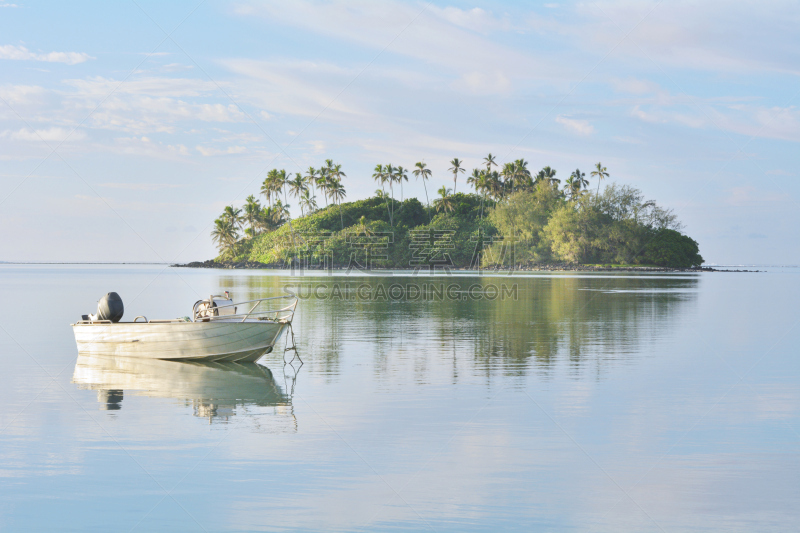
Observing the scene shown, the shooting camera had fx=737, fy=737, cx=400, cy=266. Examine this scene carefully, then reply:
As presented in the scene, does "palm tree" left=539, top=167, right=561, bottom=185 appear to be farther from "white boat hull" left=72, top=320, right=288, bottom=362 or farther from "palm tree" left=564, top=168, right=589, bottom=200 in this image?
"white boat hull" left=72, top=320, right=288, bottom=362

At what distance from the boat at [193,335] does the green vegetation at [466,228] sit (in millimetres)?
123531

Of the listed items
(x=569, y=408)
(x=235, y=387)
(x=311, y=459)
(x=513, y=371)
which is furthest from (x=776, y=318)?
(x=311, y=459)

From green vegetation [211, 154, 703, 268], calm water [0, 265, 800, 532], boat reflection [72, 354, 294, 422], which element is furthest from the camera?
green vegetation [211, 154, 703, 268]

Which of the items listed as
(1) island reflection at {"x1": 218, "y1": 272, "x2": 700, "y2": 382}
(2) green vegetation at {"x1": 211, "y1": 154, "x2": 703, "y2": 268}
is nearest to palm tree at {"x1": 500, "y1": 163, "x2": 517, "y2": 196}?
(2) green vegetation at {"x1": 211, "y1": 154, "x2": 703, "y2": 268}

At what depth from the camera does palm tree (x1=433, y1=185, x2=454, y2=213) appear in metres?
174

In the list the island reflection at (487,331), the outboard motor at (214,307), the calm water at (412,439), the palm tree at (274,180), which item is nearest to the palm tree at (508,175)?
the palm tree at (274,180)

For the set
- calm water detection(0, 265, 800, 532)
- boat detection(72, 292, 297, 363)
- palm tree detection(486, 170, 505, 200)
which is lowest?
calm water detection(0, 265, 800, 532)

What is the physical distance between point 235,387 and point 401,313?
2417 centimetres

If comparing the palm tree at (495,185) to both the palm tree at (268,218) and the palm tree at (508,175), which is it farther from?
the palm tree at (268,218)

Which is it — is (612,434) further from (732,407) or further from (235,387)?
(235,387)

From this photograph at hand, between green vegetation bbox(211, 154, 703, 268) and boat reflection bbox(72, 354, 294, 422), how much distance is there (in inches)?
4905

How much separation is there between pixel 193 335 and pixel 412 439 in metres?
12.1

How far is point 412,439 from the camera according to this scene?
44.4 ft

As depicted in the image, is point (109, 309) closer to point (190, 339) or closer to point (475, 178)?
point (190, 339)
